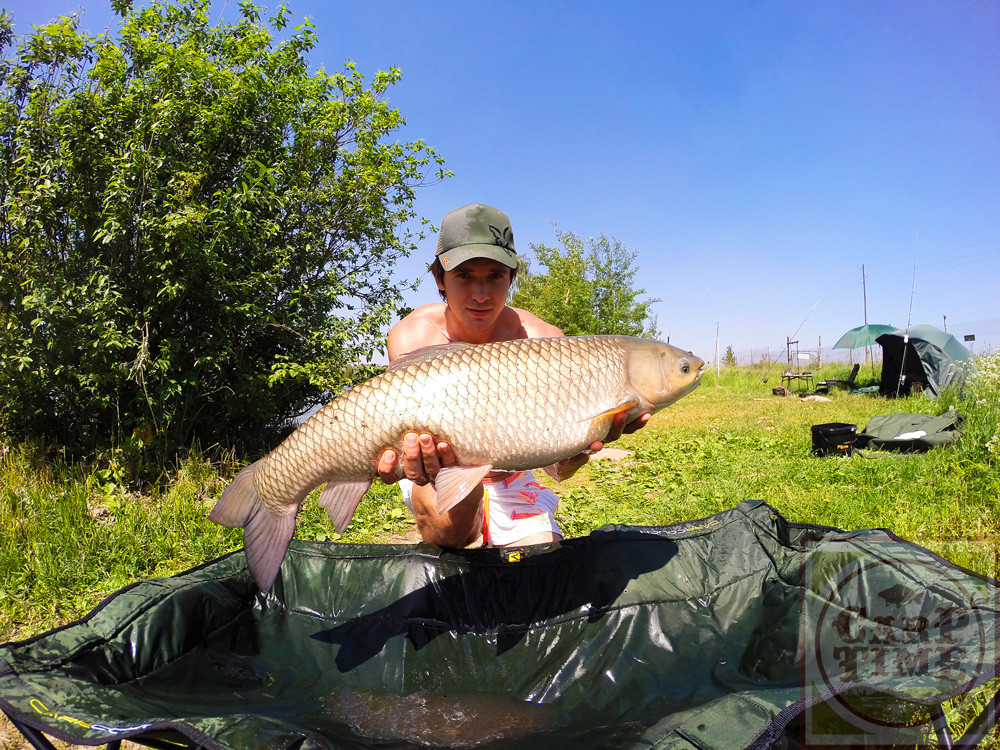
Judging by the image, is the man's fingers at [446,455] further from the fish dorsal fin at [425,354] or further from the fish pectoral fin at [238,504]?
the fish pectoral fin at [238,504]

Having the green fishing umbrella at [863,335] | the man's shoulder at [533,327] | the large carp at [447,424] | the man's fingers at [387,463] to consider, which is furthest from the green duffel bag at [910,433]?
the green fishing umbrella at [863,335]

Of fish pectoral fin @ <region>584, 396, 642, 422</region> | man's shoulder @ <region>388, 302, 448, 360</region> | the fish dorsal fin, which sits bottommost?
fish pectoral fin @ <region>584, 396, 642, 422</region>

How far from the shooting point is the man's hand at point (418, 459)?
1810mm

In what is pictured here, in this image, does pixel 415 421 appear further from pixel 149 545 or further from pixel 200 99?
pixel 200 99

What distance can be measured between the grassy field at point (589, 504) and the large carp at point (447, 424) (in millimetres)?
1358

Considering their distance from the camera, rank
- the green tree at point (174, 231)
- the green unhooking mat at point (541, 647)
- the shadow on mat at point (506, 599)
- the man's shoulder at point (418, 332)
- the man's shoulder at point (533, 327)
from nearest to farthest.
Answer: the green unhooking mat at point (541, 647)
the shadow on mat at point (506, 599)
the man's shoulder at point (418, 332)
the man's shoulder at point (533, 327)
the green tree at point (174, 231)

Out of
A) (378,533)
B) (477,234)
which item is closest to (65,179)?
(378,533)

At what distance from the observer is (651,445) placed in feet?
22.6

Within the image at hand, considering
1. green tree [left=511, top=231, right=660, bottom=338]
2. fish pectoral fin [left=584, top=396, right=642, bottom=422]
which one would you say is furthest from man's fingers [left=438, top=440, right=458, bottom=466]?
green tree [left=511, top=231, right=660, bottom=338]

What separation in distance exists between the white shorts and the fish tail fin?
0.77 metres

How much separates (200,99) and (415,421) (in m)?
4.18

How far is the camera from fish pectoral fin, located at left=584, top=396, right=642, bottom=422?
187cm

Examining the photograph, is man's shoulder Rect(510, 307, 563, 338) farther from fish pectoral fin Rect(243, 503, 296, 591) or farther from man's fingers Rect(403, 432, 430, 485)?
fish pectoral fin Rect(243, 503, 296, 591)

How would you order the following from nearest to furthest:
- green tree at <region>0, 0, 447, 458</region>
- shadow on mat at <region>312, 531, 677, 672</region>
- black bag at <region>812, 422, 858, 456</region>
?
1. shadow on mat at <region>312, 531, 677, 672</region>
2. green tree at <region>0, 0, 447, 458</region>
3. black bag at <region>812, 422, 858, 456</region>
